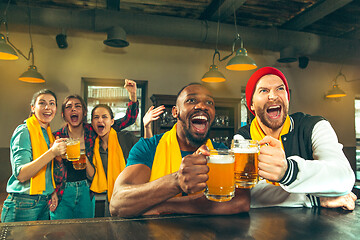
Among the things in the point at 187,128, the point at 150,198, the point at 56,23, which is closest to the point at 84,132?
the point at 187,128

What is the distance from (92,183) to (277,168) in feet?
6.40

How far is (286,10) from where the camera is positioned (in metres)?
4.81

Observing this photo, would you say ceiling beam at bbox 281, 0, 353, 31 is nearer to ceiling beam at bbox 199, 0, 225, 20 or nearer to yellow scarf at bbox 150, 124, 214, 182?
ceiling beam at bbox 199, 0, 225, 20

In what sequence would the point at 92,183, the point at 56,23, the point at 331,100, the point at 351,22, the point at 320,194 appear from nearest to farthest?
1. the point at 320,194
2. the point at 92,183
3. the point at 56,23
4. the point at 351,22
5. the point at 331,100

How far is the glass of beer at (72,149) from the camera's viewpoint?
2143 millimetres

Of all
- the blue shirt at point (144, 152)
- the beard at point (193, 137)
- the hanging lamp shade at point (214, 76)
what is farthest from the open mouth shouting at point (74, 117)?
the hanging lamp shade at point (214, 76)

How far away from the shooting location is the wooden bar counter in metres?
0.97

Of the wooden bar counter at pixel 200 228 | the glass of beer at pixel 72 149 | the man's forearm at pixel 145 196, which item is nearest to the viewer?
the wooden bar counter at pixel 200 228

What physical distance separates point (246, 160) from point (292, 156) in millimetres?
336

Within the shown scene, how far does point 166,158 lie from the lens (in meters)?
1.67

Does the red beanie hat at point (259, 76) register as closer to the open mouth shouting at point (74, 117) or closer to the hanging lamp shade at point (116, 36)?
the open mouth shouting at point (74, 117)

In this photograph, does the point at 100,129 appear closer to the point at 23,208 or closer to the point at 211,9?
the point at 23,208

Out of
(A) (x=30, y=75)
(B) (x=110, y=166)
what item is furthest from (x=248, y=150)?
(A) (x=30, y=75)

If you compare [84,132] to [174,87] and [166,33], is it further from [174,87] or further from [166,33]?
[174,87]
